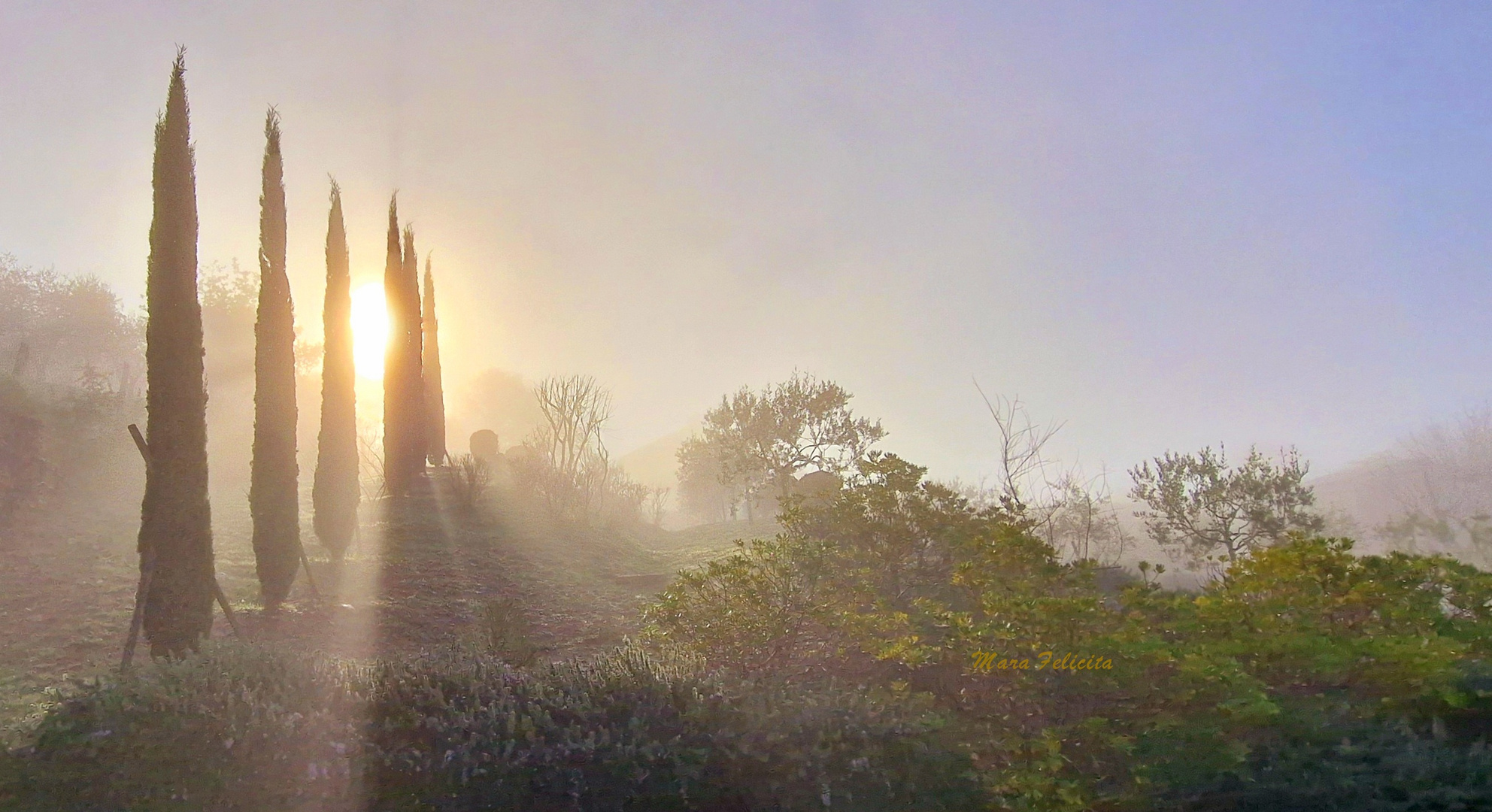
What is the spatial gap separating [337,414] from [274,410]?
350cm

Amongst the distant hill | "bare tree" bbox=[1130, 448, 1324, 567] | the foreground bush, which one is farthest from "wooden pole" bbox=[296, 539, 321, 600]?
the distant hill

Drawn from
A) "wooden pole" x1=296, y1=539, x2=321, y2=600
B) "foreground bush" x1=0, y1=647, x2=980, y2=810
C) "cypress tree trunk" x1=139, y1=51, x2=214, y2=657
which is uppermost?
"cypress tree trunk" x1=139, y1=51, x2=214, y2=657

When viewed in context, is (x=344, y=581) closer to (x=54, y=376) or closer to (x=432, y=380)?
(x=432, y=380)

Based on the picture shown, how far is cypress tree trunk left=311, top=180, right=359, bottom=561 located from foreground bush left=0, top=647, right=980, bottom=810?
11.0 metres

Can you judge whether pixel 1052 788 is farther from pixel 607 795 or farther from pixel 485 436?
pixel 485 436

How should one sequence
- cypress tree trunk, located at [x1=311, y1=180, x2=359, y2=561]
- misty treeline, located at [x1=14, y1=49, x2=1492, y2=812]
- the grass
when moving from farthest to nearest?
cypress tree trunk, located at [x1=311, y1=180, x2=359, y2=561], the grass, misty treeline, located at [x1=14, y1=49, x2=1492, y2=812]

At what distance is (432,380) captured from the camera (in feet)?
88.5

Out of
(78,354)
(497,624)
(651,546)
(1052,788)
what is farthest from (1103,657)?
(78,354)

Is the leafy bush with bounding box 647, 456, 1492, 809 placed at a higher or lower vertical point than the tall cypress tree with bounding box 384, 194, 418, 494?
lower

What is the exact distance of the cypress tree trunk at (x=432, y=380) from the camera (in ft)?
85.1

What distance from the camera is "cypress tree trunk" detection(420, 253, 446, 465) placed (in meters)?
26.0

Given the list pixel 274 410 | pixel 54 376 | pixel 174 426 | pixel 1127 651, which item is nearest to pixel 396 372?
pixel 274 410

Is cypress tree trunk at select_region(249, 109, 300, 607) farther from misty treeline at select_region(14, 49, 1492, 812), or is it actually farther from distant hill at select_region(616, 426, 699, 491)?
distant hill at select_region(616, 426, 699, 491)

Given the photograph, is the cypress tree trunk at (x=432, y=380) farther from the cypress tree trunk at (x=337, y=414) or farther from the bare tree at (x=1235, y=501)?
the bare tree at (x=1235, y=501)
